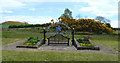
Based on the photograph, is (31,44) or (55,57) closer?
(55,57)

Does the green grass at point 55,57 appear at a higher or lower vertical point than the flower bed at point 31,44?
lower

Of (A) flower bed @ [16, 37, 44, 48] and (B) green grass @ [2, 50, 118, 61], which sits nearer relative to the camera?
(B) green grass @ [2, 50, 118, 61]

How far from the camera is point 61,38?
10508mm

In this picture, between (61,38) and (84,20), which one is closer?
(61,38)

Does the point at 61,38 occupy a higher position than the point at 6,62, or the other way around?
the point at 61,38

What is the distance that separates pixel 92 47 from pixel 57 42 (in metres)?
3.44

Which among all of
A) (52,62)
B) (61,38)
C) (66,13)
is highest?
(66,13)

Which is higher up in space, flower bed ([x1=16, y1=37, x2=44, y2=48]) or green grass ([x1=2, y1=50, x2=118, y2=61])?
flower bed ([x1=16, y1=37, x2=44, y2=48])

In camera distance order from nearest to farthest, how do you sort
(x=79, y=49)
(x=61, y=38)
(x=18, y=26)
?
(x=79, y=49) < (x=61, y=38) < (x=18, y=26)

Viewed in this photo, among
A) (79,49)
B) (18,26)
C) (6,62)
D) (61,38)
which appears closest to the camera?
(6,62)

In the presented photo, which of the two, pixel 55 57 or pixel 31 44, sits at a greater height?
pixel 31 44

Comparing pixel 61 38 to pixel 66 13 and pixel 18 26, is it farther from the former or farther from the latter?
pixel 18 26

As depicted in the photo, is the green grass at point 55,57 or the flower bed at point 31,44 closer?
the green grass at point 55,57

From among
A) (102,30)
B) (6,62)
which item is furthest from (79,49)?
(102,30)
